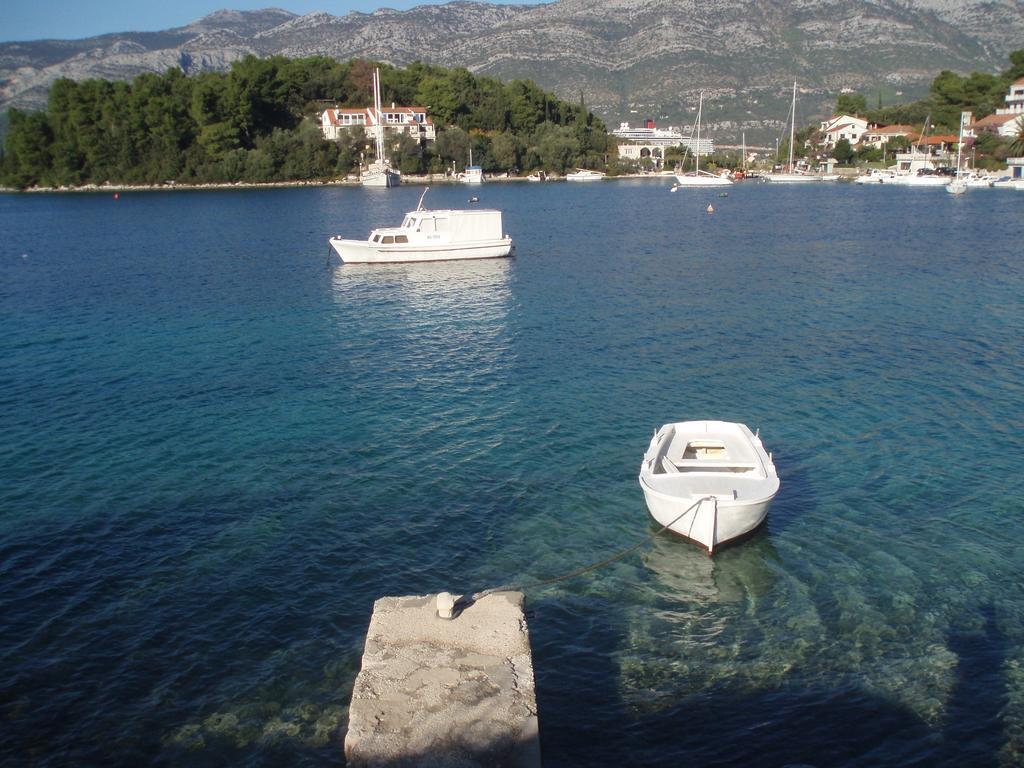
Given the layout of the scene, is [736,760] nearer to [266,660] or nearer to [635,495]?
[266,660]

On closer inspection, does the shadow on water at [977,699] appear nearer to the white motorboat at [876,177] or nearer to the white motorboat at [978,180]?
the white motorboat at [978,180]

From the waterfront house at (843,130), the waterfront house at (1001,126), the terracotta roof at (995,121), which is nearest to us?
the waterfront house at (1001,126)

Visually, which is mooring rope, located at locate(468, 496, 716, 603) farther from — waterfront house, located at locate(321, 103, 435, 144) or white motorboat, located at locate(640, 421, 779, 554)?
waterfront house, located at locate(321, 103, 435, 144)

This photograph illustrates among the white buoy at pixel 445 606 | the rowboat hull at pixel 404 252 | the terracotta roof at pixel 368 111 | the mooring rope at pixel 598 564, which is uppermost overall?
the terracotta roof at pixel 368 111

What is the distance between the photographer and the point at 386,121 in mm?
167750

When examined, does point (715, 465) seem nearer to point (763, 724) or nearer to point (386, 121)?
point (763, 724)

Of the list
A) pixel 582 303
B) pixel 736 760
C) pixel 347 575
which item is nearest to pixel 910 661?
pixel 736 760

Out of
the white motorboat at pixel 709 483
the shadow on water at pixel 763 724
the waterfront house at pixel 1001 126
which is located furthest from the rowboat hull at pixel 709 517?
the waterfront house at pixel 1001 126

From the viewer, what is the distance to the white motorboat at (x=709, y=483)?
15.7 metres

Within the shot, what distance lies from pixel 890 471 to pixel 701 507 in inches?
276

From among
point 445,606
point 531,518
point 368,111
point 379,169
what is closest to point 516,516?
point 531,518

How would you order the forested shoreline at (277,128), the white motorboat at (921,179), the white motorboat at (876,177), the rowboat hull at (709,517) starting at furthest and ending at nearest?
1. the forested shoreline at (277,128)
2. the white motorboat at (876,177)
3. the white motorboat at (921,179)
4. the rowboat hull at (709,517)

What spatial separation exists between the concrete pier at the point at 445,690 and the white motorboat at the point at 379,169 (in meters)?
144

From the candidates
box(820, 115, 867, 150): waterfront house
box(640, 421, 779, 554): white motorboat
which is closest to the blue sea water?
box(640, 421, 779, 554): white motorboat
